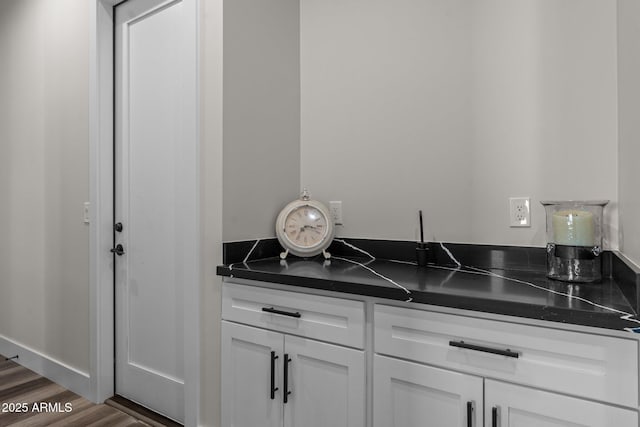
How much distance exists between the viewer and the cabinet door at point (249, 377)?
1.47 metres

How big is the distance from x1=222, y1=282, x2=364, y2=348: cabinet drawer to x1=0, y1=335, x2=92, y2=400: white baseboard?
1.17 metres

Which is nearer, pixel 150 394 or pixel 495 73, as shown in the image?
pixel 495 73

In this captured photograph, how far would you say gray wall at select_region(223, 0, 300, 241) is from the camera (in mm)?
1675

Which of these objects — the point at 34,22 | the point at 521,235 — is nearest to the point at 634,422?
the point at 521,235

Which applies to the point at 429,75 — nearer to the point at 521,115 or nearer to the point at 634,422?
the point at 521,115

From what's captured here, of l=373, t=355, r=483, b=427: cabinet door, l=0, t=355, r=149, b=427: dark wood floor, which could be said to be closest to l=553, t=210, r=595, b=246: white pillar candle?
l=373, t=355, r=483, b=427: cabinet door

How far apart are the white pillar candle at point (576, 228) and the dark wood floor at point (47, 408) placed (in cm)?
197

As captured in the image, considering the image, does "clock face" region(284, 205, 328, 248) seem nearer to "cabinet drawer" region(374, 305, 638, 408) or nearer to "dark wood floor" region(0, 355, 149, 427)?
"cabinet drawer" region(374, 305, 638, 408)

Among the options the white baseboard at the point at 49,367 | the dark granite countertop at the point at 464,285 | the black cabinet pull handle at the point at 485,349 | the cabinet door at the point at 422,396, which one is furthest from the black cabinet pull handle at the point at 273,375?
the white baseboard at the point at 49,367

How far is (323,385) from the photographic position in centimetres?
136

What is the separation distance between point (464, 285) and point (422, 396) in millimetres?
357

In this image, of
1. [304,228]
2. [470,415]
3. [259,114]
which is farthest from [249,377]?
[259,114]

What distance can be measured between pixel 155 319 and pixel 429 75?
5.68 feet

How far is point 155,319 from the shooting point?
196 centimetres
